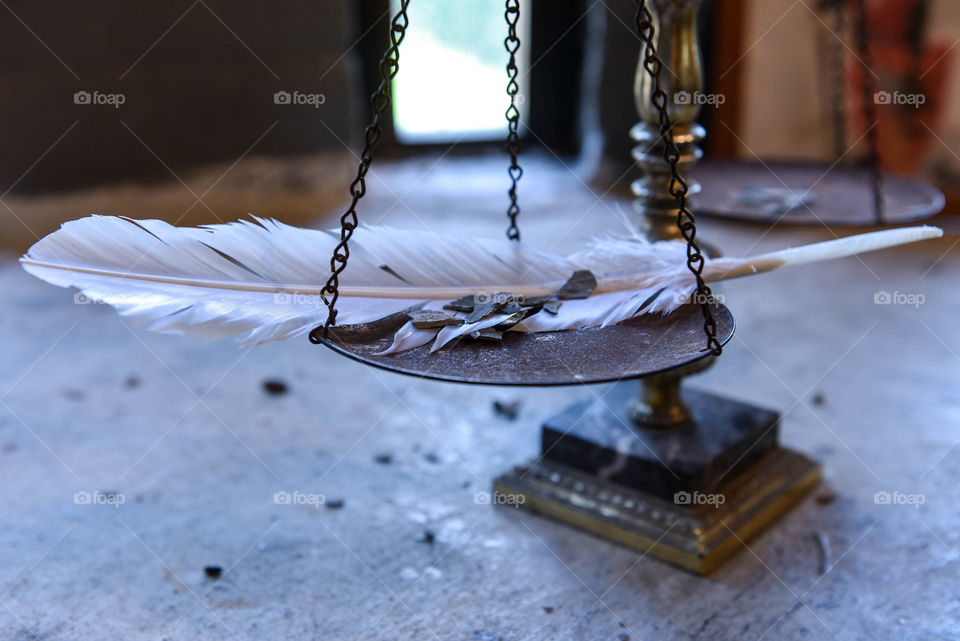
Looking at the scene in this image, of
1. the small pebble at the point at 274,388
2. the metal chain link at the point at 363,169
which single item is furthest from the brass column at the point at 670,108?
the small pebble at the point at 274,388

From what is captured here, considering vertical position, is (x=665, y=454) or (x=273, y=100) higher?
(x=273, y=100)


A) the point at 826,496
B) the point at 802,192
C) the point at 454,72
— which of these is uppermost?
the point at 454,72

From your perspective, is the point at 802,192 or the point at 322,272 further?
the point at 802,192

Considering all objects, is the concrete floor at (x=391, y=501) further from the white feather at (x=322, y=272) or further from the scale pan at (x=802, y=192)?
the scale pan at (x=802, y=192)

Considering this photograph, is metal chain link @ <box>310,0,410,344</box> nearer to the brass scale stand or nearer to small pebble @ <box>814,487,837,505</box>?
the brass scale stand

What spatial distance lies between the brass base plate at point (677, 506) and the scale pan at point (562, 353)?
0.75 m

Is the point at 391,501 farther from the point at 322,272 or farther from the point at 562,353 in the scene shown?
the point at 562,353

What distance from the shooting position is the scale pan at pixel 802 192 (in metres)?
2.40

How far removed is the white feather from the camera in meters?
1.77

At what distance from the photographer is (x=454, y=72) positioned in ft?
23.1

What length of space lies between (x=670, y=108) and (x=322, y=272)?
109cm

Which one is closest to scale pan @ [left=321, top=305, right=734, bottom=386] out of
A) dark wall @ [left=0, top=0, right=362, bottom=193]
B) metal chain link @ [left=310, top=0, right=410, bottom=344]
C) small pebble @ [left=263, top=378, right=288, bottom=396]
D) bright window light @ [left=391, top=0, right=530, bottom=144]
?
metal chain link @ [left=310, top=0, right=410, bottom=344]

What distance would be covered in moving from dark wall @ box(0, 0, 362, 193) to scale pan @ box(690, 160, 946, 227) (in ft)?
10.7

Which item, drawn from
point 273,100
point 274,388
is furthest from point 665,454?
point 273,100
